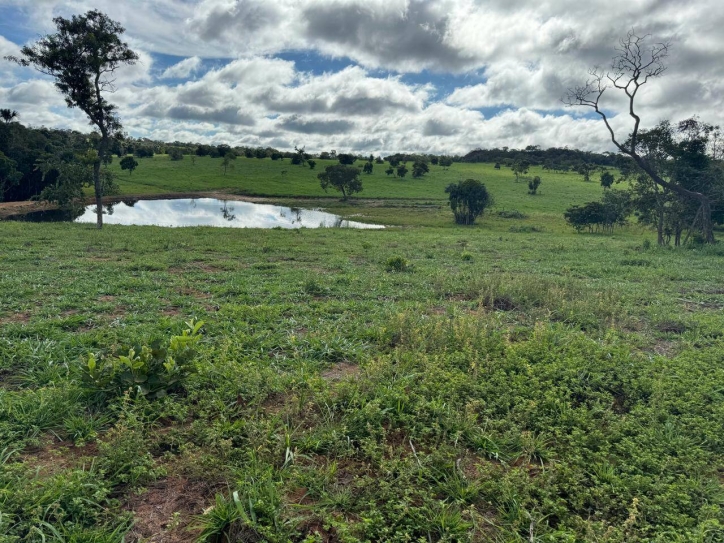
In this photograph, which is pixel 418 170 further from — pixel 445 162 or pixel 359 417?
pixel 359 417

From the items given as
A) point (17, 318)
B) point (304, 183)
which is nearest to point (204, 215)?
point (304, 183)

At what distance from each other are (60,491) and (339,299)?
5897mm

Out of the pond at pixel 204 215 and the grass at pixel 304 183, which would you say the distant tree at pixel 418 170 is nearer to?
the grass at pixel 304 183

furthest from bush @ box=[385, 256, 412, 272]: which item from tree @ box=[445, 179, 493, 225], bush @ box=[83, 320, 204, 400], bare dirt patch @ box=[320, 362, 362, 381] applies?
tree @ box=[445, 179, 493, 225]

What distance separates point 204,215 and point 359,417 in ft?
143

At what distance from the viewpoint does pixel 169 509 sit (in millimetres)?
3016

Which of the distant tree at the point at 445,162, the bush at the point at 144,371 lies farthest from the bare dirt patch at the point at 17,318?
the distant tree at the point at 445,162

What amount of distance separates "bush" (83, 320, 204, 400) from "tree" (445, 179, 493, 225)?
38752mm

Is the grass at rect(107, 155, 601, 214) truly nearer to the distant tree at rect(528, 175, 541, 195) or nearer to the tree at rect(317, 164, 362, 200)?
the distant tree at rect(528, 175, 541, 195)

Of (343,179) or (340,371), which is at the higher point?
(343,179)

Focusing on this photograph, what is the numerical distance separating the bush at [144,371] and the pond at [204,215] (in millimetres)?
29737

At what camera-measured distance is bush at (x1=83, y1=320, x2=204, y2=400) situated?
4.17 meters

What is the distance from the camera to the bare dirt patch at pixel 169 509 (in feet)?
9.20

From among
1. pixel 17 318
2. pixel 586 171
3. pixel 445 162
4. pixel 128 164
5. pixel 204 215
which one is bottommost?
pixel 17 318
